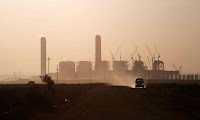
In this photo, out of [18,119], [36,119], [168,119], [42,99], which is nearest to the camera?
[168,119]

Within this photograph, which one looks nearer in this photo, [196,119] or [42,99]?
[196,119]

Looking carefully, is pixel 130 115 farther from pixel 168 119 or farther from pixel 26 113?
pixel 26 113

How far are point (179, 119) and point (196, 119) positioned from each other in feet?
4.19

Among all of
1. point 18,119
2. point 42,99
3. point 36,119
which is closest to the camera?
point 36,119

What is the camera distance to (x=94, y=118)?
26219 millimetres

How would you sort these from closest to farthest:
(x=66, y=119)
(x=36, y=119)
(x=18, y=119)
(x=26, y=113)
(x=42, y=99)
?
(x=66, y=119) → (x=36, y=119) → (x=18, y=119) → (x=26, y=113) → (x=42, y=99)

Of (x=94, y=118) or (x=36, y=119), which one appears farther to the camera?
(x=36, y=119)

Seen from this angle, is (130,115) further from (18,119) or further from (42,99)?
(42,99)

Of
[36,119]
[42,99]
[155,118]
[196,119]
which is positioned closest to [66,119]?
[36,119]

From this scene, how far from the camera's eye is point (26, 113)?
3666 centimetres

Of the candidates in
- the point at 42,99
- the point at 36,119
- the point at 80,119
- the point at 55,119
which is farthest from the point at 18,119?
the point at 42,99

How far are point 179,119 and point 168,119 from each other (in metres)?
0.88

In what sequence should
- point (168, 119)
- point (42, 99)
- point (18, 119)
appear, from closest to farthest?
point (168, 119) → point (18, 119) → point (42, 99)

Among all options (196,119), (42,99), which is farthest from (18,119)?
(42,99)
